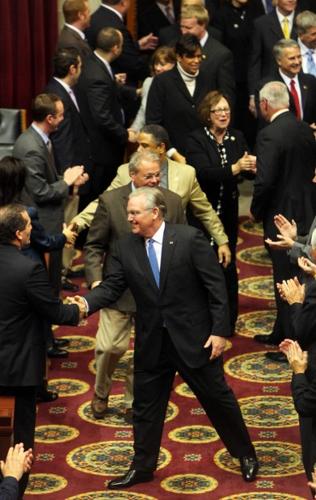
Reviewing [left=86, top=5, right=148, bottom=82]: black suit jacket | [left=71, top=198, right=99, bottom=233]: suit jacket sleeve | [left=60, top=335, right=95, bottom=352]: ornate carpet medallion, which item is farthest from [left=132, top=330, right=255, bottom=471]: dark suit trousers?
[left=86, top=5, right=148, bottom=82]: black suit jacket

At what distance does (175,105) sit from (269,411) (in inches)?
96.2

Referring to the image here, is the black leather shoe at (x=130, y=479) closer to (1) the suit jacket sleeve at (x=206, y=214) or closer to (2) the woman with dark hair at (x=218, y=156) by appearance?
(1) the suit jacket sleeve at (x=206, y=214)

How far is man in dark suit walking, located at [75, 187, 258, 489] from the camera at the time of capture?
22.1ft

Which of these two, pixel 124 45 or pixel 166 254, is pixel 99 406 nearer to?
pixel 166 254

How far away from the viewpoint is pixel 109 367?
25.3 ft

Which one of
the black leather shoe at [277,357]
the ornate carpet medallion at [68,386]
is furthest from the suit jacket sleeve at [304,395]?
the black leather shoe at [277,357]

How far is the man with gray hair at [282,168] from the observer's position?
8320 mm

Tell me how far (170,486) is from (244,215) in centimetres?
473

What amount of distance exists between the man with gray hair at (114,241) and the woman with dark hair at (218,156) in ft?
3.89

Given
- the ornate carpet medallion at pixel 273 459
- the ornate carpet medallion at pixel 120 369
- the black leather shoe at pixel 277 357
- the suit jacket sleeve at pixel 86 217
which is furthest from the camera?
the black leather shoe at pixel 277 357

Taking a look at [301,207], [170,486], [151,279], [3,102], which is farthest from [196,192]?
[3,102]

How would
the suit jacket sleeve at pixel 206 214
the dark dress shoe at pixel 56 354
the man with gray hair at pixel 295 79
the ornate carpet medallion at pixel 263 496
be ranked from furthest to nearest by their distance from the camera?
the man with gray hair at pixel 295 79 → the dark dress shoe at pixel 56 354 → the suit jacket sleeve at pixel 206 214 → the ornate carpet medallion at pixel 263 496

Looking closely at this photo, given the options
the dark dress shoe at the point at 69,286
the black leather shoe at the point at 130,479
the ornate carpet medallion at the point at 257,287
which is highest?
the dark dress shoe at the point at 69,286

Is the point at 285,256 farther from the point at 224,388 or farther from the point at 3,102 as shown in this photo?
the point at 3,102
